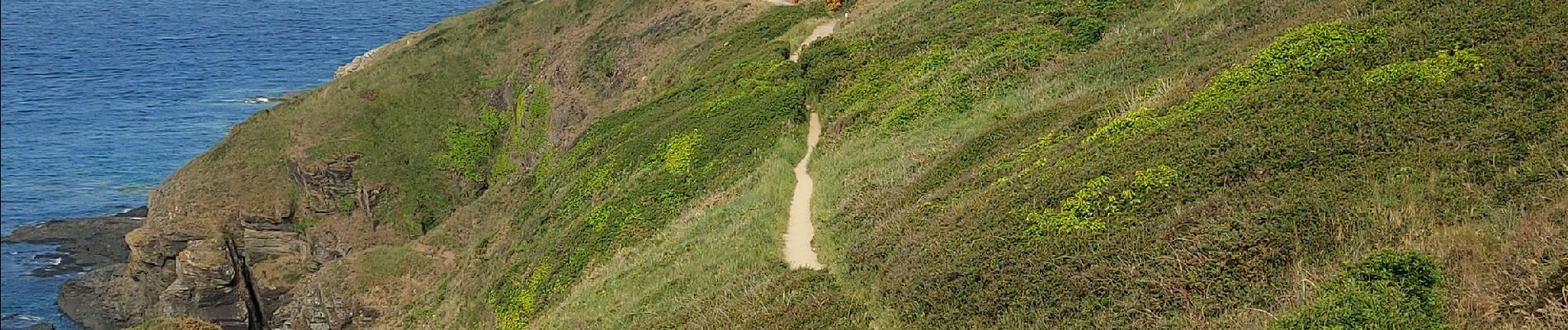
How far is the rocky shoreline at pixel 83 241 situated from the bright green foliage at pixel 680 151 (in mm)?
37033

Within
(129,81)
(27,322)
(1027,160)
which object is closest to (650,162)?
(1027,160)

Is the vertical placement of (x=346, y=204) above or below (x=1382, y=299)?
below

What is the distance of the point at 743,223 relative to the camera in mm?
28781

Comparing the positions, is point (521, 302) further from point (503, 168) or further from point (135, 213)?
point (135, 213)

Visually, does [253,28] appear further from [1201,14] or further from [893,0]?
[1201,14]

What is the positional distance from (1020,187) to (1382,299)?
7961 mm

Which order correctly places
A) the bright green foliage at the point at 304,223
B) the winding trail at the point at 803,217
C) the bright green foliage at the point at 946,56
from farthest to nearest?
the bright green foliage at the point at 304,223 → the bright green foliage at the point at 946,56 → the winding trail at the point at 803,217

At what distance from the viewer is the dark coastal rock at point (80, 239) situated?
229 ft

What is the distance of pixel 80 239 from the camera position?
73.9m

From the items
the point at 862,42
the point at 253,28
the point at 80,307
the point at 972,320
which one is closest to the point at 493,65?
the point at 80,307

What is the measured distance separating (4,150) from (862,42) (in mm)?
67044

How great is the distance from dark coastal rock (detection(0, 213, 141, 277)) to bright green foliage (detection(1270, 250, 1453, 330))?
6594cm

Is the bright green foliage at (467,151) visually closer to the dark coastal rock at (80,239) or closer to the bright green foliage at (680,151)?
the dark coastal rock at (80,239)

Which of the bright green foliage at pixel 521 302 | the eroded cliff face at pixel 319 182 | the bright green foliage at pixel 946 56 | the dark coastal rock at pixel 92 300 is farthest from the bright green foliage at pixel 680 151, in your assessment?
the dark coastal rock at pixel 92 300
